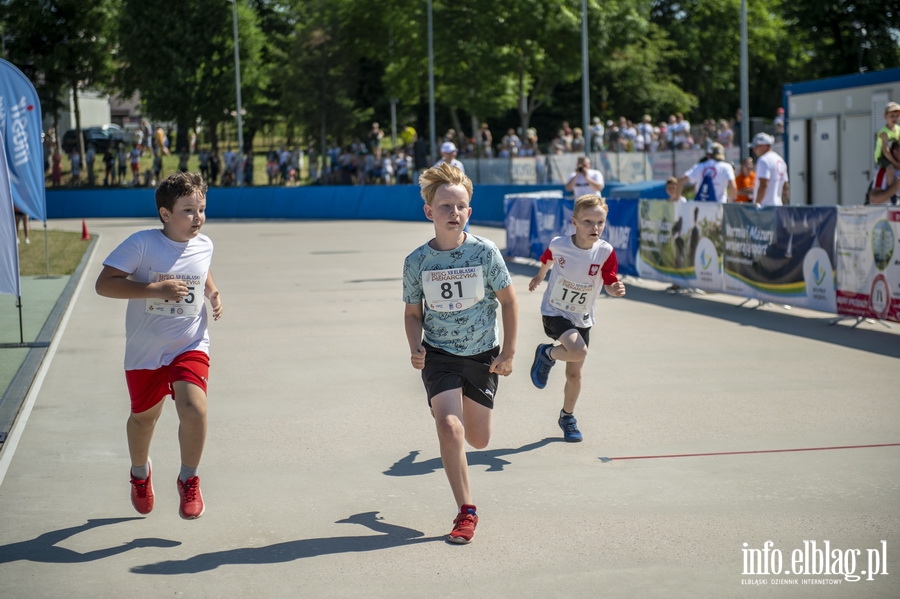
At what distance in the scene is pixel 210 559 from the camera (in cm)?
531

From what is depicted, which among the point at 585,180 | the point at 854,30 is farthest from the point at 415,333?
the point at 854,30

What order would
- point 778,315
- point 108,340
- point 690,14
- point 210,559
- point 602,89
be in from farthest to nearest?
point 690,14, point 602,89, point 778,315, point 108,340, point 210,559

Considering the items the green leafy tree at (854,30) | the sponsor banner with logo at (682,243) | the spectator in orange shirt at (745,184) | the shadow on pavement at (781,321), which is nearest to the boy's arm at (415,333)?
the shadow on pavement at (781,321)

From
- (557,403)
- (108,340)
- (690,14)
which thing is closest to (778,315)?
(557,403)

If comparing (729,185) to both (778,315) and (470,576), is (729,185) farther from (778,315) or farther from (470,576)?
(470,576)

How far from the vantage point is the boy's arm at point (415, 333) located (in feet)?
18.2

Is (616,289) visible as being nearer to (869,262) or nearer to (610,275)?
(610,275)

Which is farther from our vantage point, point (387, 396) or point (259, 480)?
point (387, 396)

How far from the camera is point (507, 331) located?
18.6 feet

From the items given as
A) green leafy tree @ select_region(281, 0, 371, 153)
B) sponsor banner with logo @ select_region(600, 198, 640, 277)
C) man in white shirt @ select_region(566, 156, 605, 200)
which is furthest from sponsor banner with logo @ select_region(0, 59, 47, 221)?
green leafy tree @ select_region(281, 0, 371, 153)

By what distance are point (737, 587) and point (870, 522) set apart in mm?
1213

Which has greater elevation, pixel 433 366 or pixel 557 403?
pixel 433 366

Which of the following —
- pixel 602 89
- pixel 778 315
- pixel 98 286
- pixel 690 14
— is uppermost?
pixel 690 14

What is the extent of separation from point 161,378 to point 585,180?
13900 millimetres
